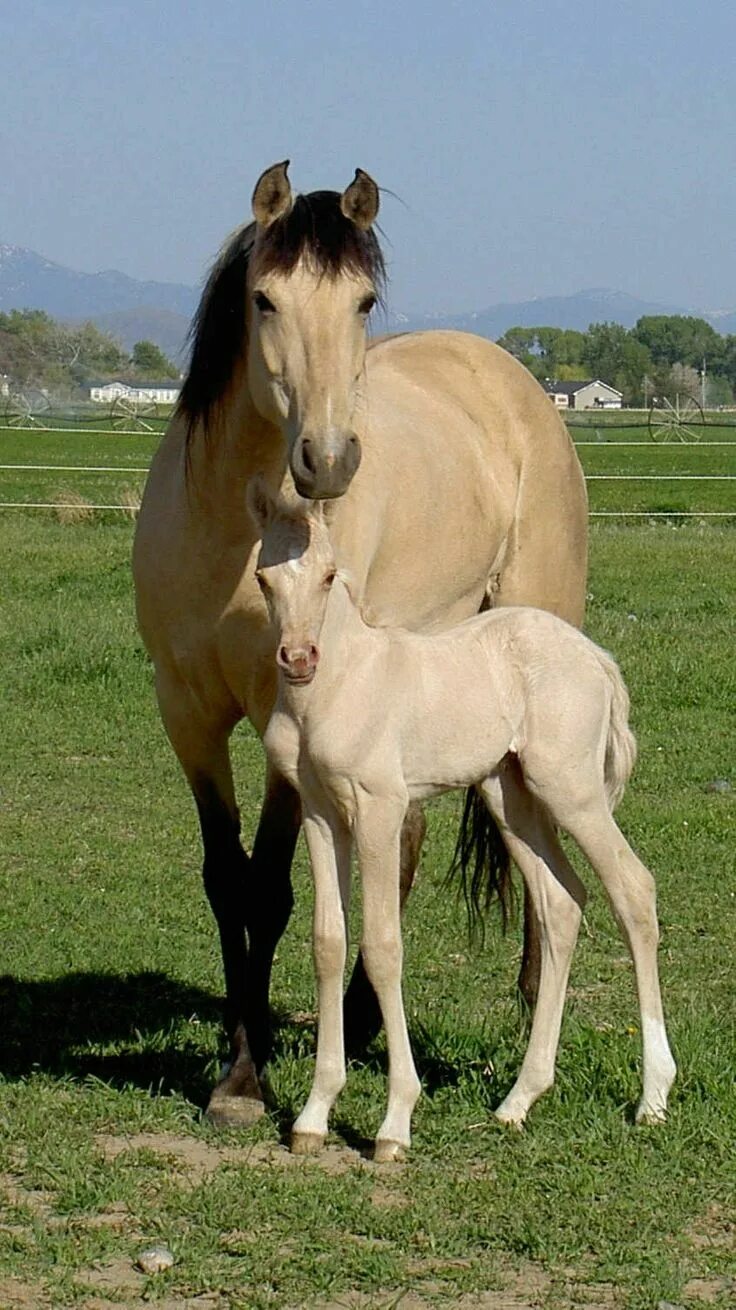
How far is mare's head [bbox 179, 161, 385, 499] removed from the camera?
3672mm

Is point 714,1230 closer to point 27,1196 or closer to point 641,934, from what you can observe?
point 641,934

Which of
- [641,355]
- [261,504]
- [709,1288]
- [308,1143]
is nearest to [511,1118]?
[308,1143]

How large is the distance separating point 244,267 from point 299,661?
3.93ft

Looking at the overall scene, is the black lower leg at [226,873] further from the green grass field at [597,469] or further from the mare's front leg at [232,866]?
the green grass field at [597,469]

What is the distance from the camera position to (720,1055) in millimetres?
4562

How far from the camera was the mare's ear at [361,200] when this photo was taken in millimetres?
4094

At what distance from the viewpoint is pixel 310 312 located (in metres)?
3.90

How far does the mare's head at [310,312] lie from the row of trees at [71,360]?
33226 mm

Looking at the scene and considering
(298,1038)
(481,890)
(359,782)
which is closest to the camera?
(359,782)

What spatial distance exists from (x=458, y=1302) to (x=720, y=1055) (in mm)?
1523

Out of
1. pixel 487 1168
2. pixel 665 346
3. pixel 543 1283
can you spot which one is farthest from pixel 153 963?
pixel 665 346

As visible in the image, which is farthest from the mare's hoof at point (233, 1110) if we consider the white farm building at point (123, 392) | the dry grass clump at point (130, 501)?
the white farm building at point (123, 392)

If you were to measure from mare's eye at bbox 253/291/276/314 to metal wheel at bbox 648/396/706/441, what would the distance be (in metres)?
25.4

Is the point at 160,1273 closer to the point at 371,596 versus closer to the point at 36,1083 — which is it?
the point at 36,1083
